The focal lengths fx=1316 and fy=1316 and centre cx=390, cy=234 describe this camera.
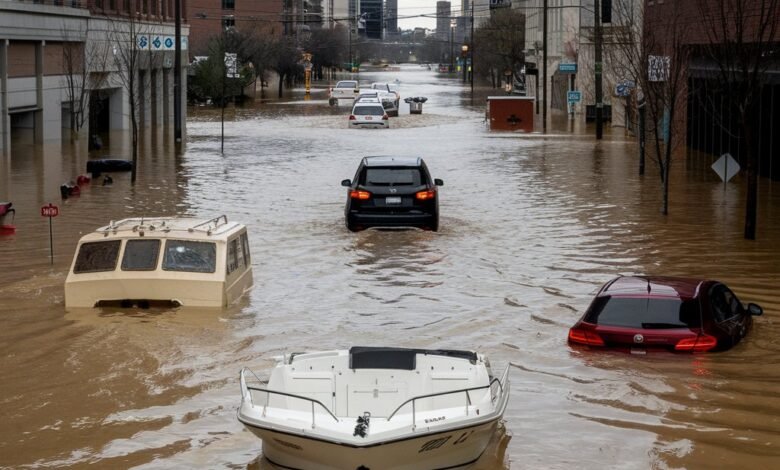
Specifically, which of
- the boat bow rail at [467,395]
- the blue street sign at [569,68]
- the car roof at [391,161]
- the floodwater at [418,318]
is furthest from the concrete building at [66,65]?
the boat bow rail at [467,395]

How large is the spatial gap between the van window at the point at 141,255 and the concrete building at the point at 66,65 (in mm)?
27663

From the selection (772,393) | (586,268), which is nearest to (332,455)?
(772,393)

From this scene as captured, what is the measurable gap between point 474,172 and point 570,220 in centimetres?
1229

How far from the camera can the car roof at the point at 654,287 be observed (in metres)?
15.3

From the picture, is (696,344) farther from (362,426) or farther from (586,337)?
(362,426)

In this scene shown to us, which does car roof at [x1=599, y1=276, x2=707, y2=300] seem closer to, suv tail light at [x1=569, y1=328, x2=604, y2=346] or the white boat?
suv tail light at [x1=569, y1=328, x2=604, y2=346]

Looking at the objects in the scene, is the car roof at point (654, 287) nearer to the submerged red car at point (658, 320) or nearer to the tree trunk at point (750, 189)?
the submerged red car at point (658, 320)

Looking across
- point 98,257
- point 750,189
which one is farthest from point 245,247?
point 750,189

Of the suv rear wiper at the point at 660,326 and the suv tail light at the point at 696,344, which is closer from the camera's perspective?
the suv tail light at the point at 696,344

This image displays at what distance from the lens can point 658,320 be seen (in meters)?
15.0

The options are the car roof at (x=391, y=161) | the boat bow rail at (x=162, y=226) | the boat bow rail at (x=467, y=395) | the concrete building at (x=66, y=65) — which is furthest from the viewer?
the concrete building at (x=66, y=65)

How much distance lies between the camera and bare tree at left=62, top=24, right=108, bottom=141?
53125 mm

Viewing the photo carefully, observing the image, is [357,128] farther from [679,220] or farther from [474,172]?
[679,220]

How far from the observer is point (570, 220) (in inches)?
1148
